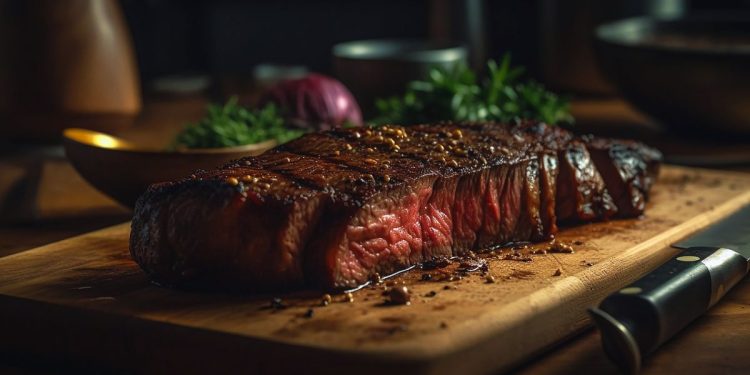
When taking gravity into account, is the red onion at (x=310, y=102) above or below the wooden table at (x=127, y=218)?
above

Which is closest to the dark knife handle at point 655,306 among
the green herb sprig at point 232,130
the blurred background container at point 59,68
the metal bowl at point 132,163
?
the metal bowl at point 132,163

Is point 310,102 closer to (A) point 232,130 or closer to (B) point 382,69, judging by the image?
(B) point 382,69

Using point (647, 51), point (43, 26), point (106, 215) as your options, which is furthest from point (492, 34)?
point (106, 215)

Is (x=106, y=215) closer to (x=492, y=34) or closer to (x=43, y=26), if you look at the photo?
(x=43, y=26)

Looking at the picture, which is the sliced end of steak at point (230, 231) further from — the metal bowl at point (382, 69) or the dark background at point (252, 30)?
the dark background at point (252, 30)

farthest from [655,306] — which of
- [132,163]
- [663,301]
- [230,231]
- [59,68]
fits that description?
[59,68]

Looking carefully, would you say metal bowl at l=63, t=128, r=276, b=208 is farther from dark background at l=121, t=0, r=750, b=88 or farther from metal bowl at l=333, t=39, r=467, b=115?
dark background at l=121, t=0, r=750, b=88

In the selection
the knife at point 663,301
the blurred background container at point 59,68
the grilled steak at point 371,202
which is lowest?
the knife at point 663,301
